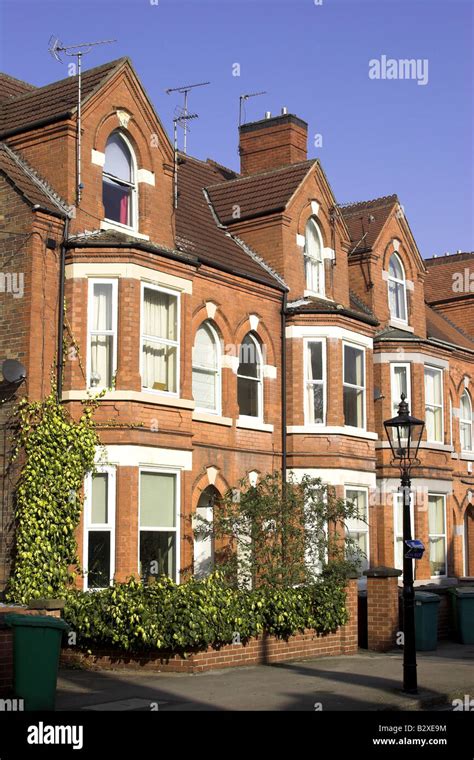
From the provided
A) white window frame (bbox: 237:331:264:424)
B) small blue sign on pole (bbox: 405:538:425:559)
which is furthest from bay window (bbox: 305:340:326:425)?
small blue sign on pole (bbox: 405:538:425:559)

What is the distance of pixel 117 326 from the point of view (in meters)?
18.5

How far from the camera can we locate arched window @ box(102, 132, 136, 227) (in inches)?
788

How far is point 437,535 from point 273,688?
15.0m

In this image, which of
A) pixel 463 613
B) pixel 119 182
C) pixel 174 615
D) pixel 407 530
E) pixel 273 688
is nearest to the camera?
pixel 273 688

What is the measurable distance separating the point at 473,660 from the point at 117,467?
7342 millimetres

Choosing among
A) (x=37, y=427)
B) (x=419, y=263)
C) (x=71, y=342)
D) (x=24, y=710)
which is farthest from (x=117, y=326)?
(x=419, y=263)

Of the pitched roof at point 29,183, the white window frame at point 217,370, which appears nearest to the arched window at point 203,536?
the white window frame at point 217,370

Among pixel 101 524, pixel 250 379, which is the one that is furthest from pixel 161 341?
pixel 250 379

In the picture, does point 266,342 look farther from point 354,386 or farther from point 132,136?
point 132,136

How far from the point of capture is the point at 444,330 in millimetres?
32938

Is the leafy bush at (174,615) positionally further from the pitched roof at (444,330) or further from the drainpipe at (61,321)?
the pitched roof at (444,330)

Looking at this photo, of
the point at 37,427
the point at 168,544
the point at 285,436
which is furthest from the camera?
the point at 285,436

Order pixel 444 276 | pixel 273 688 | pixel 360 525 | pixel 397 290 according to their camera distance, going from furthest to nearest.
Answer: pixel 444 276, pixel 397 290, pixel 360 525, pixel 273 688

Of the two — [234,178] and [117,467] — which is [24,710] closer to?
[117,467]
